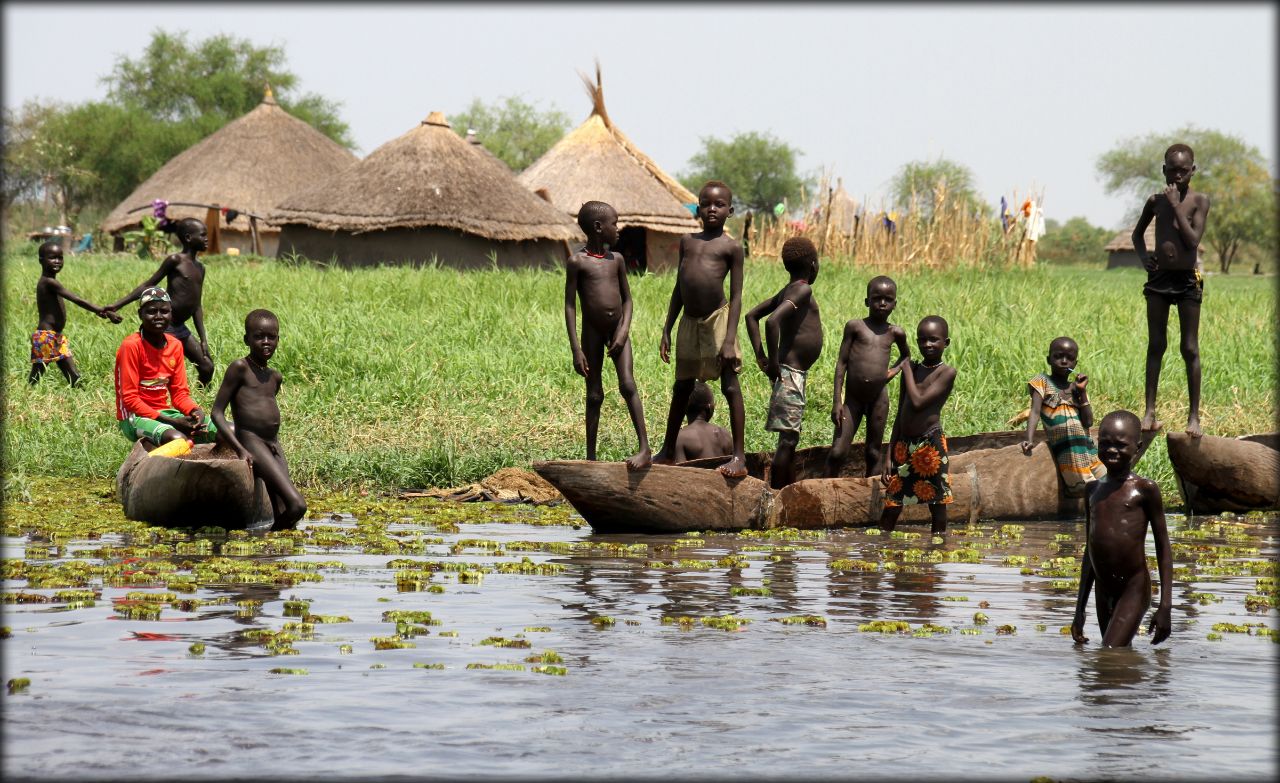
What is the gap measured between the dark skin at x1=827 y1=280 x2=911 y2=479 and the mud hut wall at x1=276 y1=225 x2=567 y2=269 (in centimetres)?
1454

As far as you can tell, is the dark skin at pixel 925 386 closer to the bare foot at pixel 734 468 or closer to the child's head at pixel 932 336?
the child's head at pixel 932 336

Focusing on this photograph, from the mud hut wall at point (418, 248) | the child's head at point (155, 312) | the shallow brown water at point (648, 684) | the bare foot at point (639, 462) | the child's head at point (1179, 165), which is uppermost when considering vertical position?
the mud hut wall at point (418, 248)

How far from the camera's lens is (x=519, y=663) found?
4910 mm

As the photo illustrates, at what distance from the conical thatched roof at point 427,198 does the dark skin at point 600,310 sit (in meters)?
14.7

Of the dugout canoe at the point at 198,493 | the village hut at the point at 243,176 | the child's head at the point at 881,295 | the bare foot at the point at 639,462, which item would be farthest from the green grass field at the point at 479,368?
the village hut at the point at 243,176

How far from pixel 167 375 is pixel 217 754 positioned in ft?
18.6

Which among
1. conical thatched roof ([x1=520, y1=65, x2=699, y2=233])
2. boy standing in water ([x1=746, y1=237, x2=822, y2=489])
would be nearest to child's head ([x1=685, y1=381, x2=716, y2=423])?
boy standing in water ([x1=746, y1=237, x2=822, y2=489])

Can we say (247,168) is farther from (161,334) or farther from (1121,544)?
(1121,544)

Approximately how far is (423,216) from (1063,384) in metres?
15.3

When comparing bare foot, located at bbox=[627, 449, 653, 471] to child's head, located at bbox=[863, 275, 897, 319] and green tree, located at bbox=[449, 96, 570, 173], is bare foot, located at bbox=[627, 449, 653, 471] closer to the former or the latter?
child's head, located at bbox=[863, 275, 897, 319]

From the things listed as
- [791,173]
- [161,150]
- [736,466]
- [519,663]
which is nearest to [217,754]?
[519,663]

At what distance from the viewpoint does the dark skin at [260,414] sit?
805 cm

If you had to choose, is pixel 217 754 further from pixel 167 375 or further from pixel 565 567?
pixel 167 375

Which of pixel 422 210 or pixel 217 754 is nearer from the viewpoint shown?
pixel 217 754
